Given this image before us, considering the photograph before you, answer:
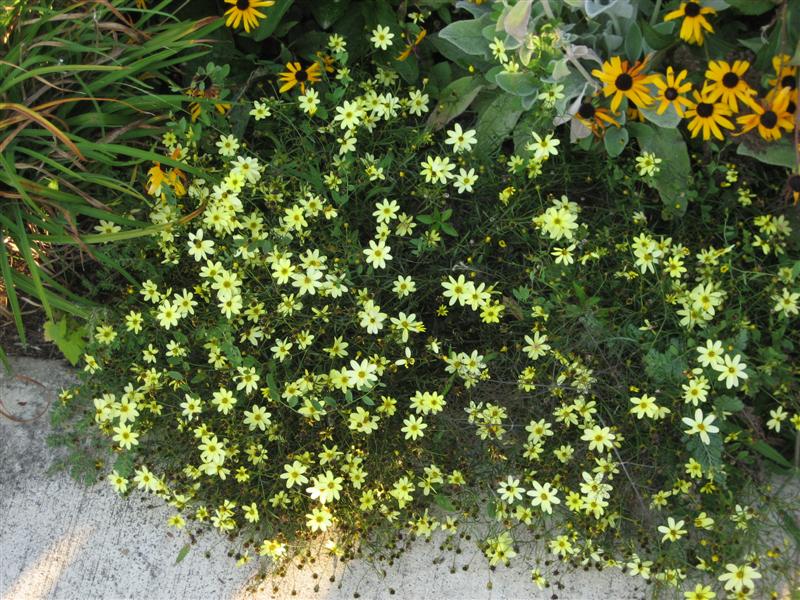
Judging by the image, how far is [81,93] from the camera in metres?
2.49

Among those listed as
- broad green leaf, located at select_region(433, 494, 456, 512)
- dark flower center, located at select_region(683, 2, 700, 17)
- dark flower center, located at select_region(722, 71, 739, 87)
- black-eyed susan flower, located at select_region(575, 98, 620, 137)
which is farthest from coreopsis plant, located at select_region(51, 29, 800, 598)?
dark flower center, located at select_region(683, 2, 700, 17)

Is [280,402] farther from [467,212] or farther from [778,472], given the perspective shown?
[778,472]

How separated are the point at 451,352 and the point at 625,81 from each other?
83 cm

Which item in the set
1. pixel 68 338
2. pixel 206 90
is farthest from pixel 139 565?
pixel 206 90

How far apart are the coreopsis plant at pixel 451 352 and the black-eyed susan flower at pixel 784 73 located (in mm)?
256

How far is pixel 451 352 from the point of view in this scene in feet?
7.22

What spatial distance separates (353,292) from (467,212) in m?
0.42

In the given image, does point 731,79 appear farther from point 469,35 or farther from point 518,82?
point 469,35

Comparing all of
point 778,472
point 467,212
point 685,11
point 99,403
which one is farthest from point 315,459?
point 685,11

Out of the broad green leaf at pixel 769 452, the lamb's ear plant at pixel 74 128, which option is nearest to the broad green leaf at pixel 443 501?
the broad green leaf at pixel 769 452

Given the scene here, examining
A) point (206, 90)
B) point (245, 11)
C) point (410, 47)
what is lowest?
point (206, 90)

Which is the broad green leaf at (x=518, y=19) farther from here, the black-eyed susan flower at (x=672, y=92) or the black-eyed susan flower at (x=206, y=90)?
the black-eyed susan flower at (x=206, y=90)

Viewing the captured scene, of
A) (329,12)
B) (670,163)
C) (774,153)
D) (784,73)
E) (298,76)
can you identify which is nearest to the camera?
(784,73)

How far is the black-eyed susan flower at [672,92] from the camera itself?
2191 millimetres
